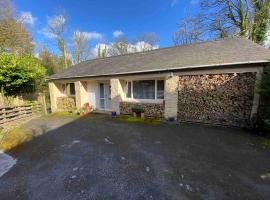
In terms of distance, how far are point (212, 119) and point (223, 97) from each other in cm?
113

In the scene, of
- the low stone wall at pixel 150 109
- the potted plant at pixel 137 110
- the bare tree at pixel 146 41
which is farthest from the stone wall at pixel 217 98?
the bare tree at pixel 146 41

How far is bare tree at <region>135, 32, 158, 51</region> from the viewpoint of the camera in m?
23.4

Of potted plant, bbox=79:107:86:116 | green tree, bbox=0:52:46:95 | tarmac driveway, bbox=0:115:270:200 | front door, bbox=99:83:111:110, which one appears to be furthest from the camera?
front door, bbox=99:83:111:110

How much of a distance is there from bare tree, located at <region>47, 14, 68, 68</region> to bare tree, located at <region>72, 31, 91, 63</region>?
5.31 feet

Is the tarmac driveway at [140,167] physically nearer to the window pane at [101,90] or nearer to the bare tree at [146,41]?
the window pane at [101,90]

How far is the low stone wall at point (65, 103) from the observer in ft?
35.7

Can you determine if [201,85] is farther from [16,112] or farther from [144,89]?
[16,112]

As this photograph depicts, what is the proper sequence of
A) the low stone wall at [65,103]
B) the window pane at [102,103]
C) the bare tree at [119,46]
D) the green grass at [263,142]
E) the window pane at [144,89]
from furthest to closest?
the bare tree at [119,46], the low stone wall at [65,103], the window pane at [102,103], the window pane at [144,89], the green grass at [263,142]

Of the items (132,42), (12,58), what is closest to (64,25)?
A: (132,42)

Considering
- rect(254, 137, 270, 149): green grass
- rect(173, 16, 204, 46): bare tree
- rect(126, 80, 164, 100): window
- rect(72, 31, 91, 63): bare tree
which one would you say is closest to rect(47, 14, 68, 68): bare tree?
rect(72, 31, 91, 63): bare tree

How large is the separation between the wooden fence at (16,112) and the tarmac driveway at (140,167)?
3.83 m

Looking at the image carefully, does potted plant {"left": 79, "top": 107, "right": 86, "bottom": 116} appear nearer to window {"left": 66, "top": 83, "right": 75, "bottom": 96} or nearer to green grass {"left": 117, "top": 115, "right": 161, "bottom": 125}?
window {"left": 66, "top": 83, "right": 75, "bottom": 96}

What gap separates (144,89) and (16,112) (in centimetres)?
777

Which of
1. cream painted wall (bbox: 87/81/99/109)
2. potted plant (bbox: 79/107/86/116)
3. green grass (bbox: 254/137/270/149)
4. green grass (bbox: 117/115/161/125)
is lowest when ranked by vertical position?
green grass (bbox: 254/137/270/149)
